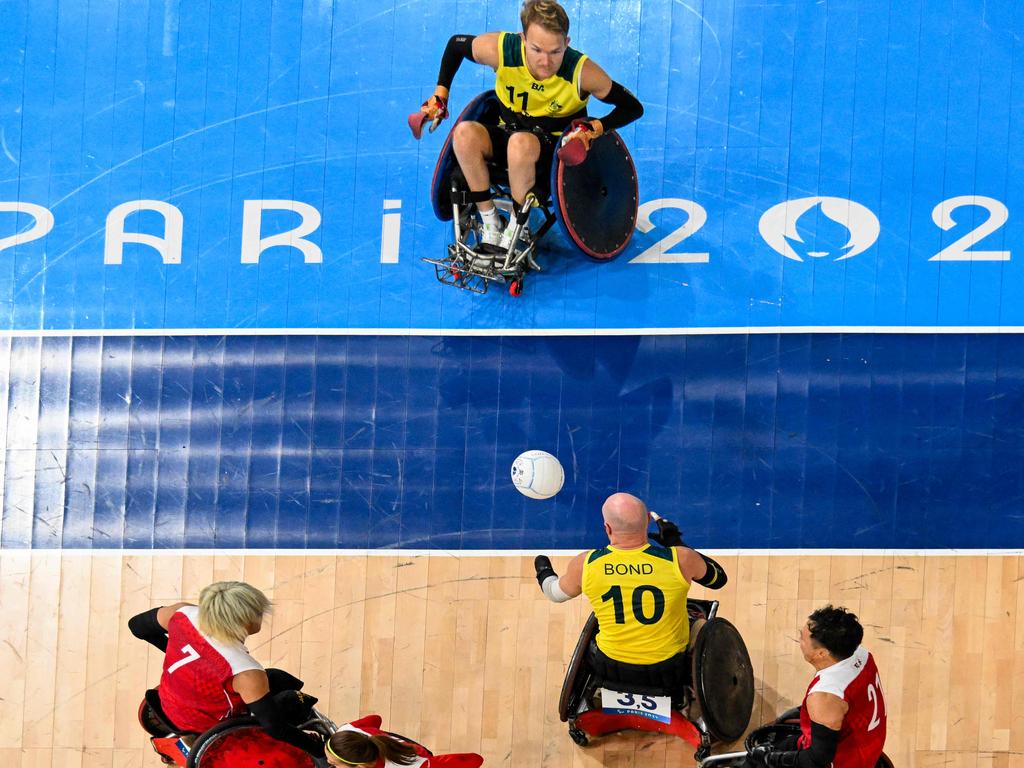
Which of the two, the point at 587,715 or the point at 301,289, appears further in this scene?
the point at 301,289

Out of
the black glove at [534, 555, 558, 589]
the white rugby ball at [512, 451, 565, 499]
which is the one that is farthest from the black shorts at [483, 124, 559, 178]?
the black glove at [534, 555, 558, 589]

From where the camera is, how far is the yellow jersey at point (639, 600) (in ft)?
15.1

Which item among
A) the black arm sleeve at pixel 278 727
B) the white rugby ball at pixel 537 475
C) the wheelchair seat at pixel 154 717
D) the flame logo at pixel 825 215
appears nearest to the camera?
the black arm sleeve at pixel 278 727

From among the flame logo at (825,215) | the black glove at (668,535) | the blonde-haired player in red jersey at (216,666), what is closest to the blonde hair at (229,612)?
the blonde-haired player in red jersey at (216,666)

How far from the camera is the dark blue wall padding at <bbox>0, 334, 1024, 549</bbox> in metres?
5.50

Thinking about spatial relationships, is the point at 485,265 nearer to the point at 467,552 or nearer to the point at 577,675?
the point at 467,552

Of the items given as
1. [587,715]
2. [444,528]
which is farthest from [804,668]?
[444,528]

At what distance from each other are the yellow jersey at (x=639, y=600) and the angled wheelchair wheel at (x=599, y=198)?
173cm

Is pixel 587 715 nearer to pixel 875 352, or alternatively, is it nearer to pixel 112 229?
pixel 875 352

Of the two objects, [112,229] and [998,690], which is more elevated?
[112,229]

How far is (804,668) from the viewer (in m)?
5.39

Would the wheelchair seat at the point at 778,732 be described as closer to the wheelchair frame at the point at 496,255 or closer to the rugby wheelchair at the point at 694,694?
the rugby wheelchair at the point at 694,694

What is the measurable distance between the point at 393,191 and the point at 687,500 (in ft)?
8.20

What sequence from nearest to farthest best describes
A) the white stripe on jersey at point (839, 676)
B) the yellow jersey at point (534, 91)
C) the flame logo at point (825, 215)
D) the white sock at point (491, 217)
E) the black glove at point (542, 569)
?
the white stripe on jersey at point (839, 676) → the black glove at point (542, 569) → the yellow jersey at point (534, 91) → the white sock at point (491, 217) → the flame logo at point (825, 215)
